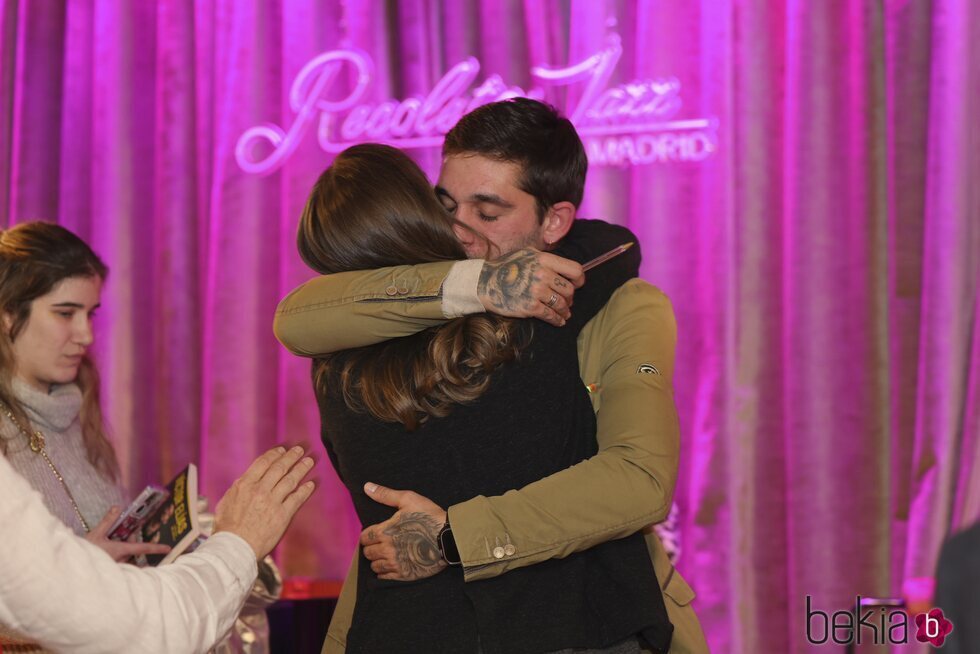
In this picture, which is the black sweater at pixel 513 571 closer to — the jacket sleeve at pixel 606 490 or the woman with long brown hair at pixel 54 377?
the jacket sleeve at pixel 606 490

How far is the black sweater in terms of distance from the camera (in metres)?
1.38

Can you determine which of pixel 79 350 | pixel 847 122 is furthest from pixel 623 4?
pixel 79 350

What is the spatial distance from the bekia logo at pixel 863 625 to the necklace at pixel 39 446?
204 centimetres

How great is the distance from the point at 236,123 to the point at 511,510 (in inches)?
98.2

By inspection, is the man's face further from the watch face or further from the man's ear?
the watch face

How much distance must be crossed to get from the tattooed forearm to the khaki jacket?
41mm

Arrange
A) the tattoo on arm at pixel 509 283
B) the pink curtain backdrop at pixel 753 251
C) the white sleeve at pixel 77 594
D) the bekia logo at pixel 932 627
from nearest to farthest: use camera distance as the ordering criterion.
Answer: the white sleeve at pixel 77 594 < the tattoo on arm at pixel 509 283 < the bekia logo at pixel 932 627 < the pink curtain backdrop at pixel 753 251

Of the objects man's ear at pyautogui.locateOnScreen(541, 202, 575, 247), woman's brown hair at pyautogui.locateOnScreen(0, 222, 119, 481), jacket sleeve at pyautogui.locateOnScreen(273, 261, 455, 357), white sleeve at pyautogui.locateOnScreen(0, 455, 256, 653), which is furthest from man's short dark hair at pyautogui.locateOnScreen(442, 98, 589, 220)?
woman's brown hair at pyautogui.locateOnScreen(0, 222, 119, 481)

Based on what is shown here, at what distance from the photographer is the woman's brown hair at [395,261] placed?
4.54ft

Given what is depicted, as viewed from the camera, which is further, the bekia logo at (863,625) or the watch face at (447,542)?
the bekia logo at (863,625)

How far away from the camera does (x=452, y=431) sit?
1396 mm

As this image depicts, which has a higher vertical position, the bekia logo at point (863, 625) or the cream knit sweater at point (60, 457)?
the cream knit sweater at point (60, 457)

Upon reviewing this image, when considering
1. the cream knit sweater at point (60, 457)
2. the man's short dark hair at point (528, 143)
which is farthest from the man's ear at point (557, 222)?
the cream knit sweater at point (60, 457)

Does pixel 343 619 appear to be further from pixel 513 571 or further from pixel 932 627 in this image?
pixel 932 627
